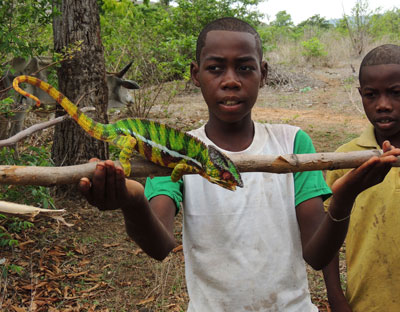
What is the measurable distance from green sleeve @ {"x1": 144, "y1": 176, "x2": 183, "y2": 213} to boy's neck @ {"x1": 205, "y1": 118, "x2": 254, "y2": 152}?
330 millimetres

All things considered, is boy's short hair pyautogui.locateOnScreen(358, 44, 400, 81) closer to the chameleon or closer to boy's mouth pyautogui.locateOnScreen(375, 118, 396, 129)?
boy's mouth pyautogui.locateOnScreen(375, 118, 396, 129)

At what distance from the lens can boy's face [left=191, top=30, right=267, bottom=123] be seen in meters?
2.13

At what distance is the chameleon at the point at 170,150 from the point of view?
1.80 meters

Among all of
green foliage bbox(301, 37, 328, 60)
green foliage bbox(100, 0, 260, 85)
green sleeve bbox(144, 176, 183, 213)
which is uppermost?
green sleeve bbox(144, 176, 183, 213)

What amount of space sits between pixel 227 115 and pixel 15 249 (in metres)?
3.92

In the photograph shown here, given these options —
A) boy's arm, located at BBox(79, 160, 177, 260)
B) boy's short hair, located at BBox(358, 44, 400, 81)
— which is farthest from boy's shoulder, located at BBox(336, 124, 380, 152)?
boy's arm, located at BBox(79, 160, 177, 260)

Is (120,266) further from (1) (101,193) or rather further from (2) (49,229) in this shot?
(1) (101,193)

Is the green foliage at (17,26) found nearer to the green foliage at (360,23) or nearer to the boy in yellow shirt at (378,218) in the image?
the boy in yellow shirt at (378,218)

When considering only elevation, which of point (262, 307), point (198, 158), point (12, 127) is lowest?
point (12, 127)

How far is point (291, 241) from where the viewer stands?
2.11 meters

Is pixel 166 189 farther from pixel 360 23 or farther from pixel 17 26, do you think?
pixel 360 23

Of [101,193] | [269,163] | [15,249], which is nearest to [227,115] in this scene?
[269,163]

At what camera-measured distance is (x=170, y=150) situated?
2021 millimetres

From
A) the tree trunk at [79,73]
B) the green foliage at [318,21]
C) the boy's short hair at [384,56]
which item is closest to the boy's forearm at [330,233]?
the boy's short hair at [384,56]
